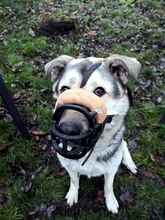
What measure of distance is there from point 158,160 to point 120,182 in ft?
2.38

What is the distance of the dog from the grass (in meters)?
0.60

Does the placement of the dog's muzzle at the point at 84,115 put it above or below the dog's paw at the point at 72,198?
above

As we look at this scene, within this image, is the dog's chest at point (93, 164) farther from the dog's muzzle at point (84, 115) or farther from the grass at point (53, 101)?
the grass at point (53, 101)

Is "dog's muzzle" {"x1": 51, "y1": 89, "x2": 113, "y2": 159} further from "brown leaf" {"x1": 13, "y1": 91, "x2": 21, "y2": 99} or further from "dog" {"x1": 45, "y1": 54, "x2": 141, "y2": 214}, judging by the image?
"brown leaf" {"x1": 13, "y1": 91, "x2": 21, "y2": 99}

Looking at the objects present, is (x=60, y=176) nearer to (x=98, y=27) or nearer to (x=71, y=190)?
(x=71, y=190)

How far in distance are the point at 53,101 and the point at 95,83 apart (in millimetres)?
2386

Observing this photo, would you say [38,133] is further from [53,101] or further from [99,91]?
[99,91]

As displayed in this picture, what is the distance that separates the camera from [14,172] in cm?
338

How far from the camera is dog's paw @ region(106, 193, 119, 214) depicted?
2947 millimetres

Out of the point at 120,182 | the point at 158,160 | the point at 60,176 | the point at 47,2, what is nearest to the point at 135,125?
the point at 158,160

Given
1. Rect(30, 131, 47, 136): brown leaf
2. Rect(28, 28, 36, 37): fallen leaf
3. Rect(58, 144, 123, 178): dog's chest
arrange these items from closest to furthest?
Rect(58, 144, 123, 178): dog's chest, Rect(30, 131, 47, 136): brown leaf, Rect(28, 28, 36, 37): fallen leaf

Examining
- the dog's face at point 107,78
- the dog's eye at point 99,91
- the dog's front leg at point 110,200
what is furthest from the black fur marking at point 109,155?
the dog's eye at point 99,91

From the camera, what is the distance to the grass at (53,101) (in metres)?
3.08

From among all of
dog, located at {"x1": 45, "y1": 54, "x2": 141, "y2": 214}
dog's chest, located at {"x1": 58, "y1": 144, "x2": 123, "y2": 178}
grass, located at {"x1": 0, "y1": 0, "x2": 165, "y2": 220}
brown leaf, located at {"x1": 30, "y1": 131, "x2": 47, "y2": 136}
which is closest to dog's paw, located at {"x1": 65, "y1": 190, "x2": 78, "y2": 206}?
grass, located at {"x1": 0, "y1": 0, "x2": 165, "y2": 220}
